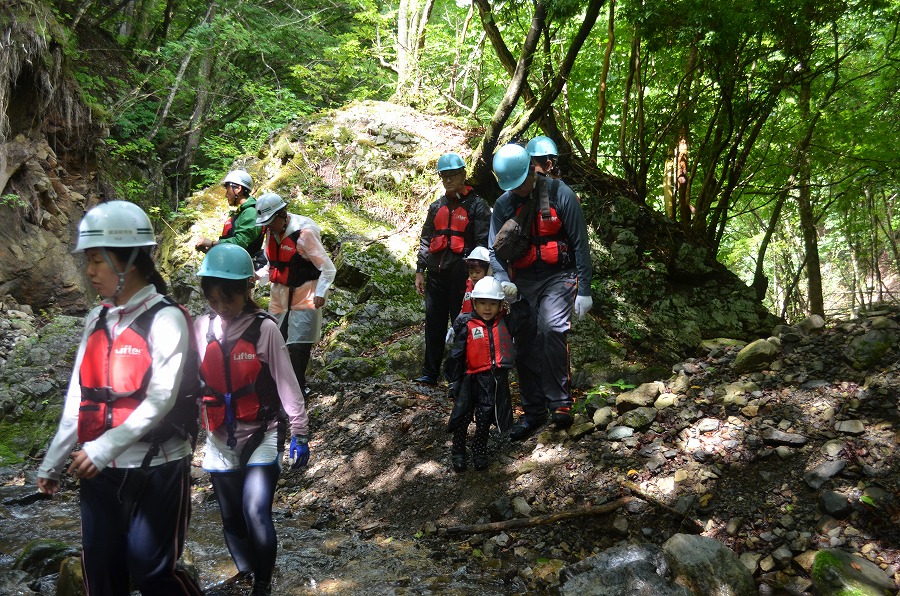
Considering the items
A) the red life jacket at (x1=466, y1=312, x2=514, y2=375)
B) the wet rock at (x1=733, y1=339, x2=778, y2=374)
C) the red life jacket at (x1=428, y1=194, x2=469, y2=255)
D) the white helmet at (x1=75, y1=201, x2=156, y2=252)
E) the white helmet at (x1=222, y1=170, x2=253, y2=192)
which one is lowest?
the wet rock at (x1=733, y1=339, x2=778, y2=374)

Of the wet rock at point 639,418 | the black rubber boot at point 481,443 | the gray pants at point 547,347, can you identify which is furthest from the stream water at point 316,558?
the wet rock at point 639,418

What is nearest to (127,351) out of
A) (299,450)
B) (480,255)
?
(299,450)

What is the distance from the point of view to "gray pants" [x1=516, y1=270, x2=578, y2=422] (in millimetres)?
5070

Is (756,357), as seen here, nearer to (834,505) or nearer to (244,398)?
(834,505)

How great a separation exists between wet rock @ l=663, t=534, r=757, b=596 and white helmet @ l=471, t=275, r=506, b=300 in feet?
7.37

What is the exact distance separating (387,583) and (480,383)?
1.72 m

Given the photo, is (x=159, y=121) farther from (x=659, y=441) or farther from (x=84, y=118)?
(x=659, y=441)

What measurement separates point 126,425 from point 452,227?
4329 millimetres

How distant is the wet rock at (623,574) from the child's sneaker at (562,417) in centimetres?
149

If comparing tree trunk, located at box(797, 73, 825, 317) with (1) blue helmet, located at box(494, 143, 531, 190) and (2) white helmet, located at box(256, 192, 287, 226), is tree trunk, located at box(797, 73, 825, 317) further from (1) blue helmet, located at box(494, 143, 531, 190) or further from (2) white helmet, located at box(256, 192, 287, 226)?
(2) white helmet, located at box(256, 192, 287, 226)

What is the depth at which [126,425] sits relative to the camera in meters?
2.37

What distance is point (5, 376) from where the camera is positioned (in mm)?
8570

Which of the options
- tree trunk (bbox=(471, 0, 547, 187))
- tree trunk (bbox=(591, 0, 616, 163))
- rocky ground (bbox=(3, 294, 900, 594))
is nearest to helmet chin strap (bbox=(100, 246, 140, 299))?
rocky ground (bbox=(3, 294, 900, 594))

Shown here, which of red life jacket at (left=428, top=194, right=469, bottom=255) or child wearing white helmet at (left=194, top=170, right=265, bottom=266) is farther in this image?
red life jacket at (left=428, top=194, right=469, bottom=255)
